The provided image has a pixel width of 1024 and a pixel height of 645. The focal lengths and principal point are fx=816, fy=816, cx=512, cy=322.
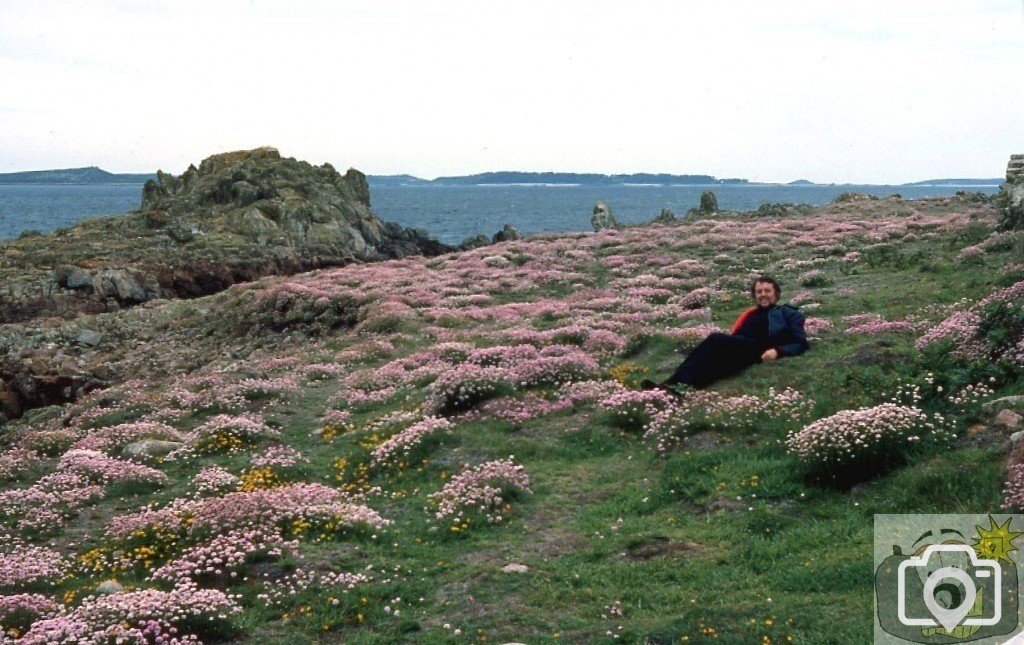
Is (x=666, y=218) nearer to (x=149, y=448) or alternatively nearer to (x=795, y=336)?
(x=795, y=336)

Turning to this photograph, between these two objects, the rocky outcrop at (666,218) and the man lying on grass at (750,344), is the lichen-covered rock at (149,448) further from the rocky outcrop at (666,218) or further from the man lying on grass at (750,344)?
the rocky outcrop at (666,218)

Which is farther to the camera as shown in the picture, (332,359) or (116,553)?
(332,359)

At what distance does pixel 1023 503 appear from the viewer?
8.44 metres

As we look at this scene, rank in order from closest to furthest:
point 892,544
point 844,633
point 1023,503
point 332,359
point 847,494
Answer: point 844,633 < point 1023,503 < point 892,544 < point 847,494 < point 332,359

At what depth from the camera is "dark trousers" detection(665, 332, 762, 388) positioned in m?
16.6

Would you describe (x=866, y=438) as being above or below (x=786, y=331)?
below

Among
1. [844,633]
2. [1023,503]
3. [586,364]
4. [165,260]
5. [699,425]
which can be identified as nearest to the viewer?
[844,633]

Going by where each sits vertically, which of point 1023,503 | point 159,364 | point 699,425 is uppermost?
point 1023,503

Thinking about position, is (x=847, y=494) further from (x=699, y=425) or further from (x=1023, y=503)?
(x=699, y=425)

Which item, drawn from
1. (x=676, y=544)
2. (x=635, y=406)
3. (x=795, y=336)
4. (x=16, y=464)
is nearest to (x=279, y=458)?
(x=16, y=464)

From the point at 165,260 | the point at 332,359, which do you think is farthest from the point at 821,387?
the point at 165,260

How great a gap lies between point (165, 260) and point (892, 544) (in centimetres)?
5189

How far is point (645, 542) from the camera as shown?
425 inches

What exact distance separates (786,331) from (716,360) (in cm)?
203
